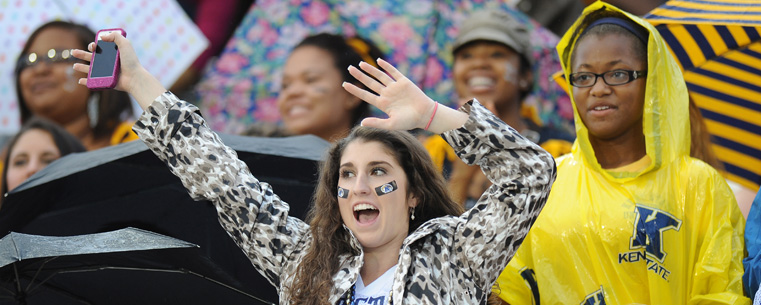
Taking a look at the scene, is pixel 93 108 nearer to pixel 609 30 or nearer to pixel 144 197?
pixel 144 197

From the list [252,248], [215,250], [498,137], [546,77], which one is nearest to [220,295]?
[252,248]

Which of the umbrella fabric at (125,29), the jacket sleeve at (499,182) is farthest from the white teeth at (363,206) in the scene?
the umbrella fabric at (125,29)

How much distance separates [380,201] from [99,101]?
341cm

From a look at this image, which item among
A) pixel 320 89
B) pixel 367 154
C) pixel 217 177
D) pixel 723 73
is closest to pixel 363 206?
pixel 367 154

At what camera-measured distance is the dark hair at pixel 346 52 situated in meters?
5.54

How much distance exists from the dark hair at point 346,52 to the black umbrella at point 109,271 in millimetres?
2230

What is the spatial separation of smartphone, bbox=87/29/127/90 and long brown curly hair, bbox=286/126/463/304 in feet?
2.56

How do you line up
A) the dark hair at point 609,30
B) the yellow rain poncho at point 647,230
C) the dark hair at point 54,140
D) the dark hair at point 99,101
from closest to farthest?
the yellow rain poncho at point 647,230, the dark hair at point 609,30, the dark hair at point 54,140, the dark hair at point 99,101

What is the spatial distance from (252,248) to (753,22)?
6.85 feet

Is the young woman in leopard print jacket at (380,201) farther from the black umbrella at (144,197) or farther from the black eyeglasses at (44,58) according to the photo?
the black eyeglasses at (44,58)

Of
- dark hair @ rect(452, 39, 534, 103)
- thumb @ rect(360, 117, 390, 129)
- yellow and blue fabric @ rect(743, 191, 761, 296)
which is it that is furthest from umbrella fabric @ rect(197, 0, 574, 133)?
thumb @ rect(360, 117, 390, 129)

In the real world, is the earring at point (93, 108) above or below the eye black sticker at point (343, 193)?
Answer: below

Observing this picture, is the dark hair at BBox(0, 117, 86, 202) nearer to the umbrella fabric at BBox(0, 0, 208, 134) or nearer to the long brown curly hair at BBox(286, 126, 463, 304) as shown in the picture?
the umbrella fabric at BBox(0, 0, 208, 134)

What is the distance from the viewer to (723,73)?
4617mm
